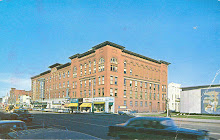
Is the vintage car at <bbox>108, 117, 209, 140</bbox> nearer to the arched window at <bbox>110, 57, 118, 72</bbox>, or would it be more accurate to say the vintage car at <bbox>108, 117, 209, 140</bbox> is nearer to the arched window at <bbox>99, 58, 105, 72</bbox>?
the arched window at <bbox>110, 57, 118, 72</bbox>

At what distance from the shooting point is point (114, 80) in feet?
182

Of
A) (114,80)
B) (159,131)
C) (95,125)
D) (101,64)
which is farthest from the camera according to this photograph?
(101,64)

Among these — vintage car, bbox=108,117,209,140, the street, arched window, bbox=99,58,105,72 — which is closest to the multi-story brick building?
arched window, bbox=99,58,105,72

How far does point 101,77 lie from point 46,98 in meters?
52.2

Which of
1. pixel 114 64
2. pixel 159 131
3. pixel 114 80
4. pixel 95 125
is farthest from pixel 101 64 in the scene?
pixel 159 131

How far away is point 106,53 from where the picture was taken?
5388 centimetres

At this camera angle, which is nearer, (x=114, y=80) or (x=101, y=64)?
(x=114, y=80)

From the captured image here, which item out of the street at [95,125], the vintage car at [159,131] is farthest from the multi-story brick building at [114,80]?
the vintage car at [159,131]

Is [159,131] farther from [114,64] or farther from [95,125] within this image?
[114,64]

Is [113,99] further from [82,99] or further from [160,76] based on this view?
[160,76]

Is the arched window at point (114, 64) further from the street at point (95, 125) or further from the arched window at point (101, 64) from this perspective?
the street at point (95, 125)

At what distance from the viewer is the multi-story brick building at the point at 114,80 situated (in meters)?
54.8

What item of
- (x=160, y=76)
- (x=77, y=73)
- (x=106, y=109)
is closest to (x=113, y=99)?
(x=106, y=109)

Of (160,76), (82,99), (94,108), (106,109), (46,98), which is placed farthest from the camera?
(46,98)
